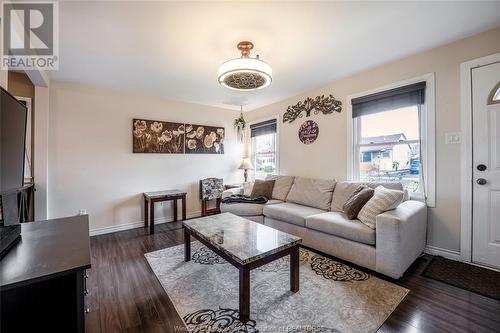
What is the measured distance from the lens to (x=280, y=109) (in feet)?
14.1

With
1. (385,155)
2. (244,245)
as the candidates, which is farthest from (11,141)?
(385,155)

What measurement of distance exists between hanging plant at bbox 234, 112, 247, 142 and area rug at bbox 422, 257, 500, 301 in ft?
13.0

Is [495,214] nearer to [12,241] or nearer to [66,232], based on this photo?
[66,232]

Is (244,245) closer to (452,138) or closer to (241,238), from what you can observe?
(241,238)

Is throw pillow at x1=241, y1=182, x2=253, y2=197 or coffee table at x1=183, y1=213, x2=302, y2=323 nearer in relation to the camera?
coffee table at x1=183, y1=213, x2=302, y2=323

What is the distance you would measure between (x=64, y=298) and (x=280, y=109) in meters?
4.02

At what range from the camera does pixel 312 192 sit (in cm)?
325

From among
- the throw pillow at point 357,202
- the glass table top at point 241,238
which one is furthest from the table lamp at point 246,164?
the throw pillow at point 357,202

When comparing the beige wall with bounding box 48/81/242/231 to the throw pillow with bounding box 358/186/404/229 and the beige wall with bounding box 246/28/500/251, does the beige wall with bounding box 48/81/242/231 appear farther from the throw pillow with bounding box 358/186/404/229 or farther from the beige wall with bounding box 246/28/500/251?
the beige wall with bounding box 246/28/500/251

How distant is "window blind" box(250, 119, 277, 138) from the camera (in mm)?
4484

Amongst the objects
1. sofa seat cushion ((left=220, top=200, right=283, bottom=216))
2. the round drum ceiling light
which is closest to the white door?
the round drum ceiling light

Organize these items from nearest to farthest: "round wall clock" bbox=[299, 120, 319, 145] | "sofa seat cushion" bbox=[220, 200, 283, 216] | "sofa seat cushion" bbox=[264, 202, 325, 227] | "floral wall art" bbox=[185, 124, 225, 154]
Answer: "sofa seat cushion" bbox=[264, 202, 325, 227], "sofa seat cushion" bbox=[220, 200, 283, 216], "round wall clock" bbox=[299, 120, 319, 145], "floral wall art" bbox=[185, 124, 225, 154]

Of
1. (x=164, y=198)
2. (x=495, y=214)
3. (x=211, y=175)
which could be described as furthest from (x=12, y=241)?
(x=495, y=214)

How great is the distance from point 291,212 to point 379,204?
3.52 ft
